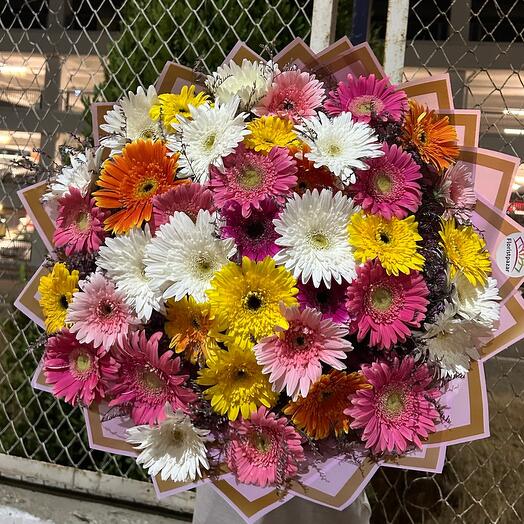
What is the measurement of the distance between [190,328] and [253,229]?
15cm

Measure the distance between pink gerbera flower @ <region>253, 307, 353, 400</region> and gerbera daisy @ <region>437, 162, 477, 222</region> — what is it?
0.24 metres

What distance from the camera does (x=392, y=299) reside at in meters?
0.73

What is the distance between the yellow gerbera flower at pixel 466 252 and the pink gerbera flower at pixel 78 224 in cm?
46

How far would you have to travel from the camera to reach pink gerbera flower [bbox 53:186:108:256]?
830mm

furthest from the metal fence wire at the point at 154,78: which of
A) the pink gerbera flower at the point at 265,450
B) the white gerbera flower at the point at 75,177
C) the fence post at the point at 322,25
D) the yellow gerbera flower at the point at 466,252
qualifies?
the pink gerbera flower at the point at 265,450

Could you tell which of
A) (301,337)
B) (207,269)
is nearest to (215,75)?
(207,269)

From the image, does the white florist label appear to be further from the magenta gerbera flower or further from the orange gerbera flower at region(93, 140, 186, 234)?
the orange gerbera flower at region(93, 140, 186, 234)

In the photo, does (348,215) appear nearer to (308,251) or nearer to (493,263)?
(308,251)

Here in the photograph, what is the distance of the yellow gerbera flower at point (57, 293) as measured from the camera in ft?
2.78

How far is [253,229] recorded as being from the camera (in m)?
0.75

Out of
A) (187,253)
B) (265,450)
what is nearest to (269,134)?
(187,253)

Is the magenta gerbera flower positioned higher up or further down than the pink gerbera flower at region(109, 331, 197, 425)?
higher up

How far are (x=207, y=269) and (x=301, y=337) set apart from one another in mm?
144

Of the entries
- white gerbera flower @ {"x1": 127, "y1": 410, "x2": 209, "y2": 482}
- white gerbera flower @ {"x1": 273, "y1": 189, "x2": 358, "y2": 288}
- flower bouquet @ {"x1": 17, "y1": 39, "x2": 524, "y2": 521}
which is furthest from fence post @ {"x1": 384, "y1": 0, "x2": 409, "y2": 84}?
white gerbera flower @ {"x1": 127, "y1": 410, "x2": 209, "y2": 482}
